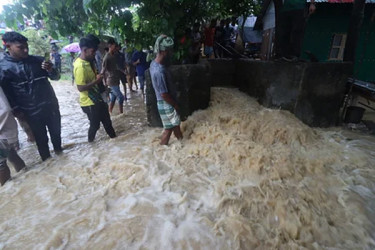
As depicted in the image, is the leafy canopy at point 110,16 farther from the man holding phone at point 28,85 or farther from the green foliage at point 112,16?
the man holding phone at point 28,85

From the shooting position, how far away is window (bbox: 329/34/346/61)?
1049 cm

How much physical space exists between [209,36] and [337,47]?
20.4ft

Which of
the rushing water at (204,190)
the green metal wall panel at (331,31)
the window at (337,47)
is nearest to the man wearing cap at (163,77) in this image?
the rushing water at (204,190)

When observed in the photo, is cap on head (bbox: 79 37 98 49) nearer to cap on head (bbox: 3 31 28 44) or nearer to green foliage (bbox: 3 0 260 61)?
green foliage (bbox: 3 0 260 61)

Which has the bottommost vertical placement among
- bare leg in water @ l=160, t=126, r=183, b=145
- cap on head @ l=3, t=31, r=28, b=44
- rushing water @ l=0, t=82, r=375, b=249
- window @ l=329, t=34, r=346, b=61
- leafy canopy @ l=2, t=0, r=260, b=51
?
rushing water @ l=0, t=82, r=375, b=249

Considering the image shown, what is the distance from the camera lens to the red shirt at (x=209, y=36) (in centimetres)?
877

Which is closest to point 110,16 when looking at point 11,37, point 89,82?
point 89,82

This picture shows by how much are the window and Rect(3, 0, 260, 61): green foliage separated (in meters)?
8.11

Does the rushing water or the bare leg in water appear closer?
the rushing water

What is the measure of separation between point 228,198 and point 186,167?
43.6 inches

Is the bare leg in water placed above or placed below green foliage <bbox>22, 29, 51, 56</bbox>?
below

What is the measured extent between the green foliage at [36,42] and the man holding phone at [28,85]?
15866mm

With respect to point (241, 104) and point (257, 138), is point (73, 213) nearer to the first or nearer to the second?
point (257, 138)

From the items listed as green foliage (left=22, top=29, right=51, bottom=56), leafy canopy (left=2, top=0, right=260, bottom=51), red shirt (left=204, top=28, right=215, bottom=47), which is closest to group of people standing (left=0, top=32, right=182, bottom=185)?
leafy canopy (left=2, top=0, right=260, bottom=51)
